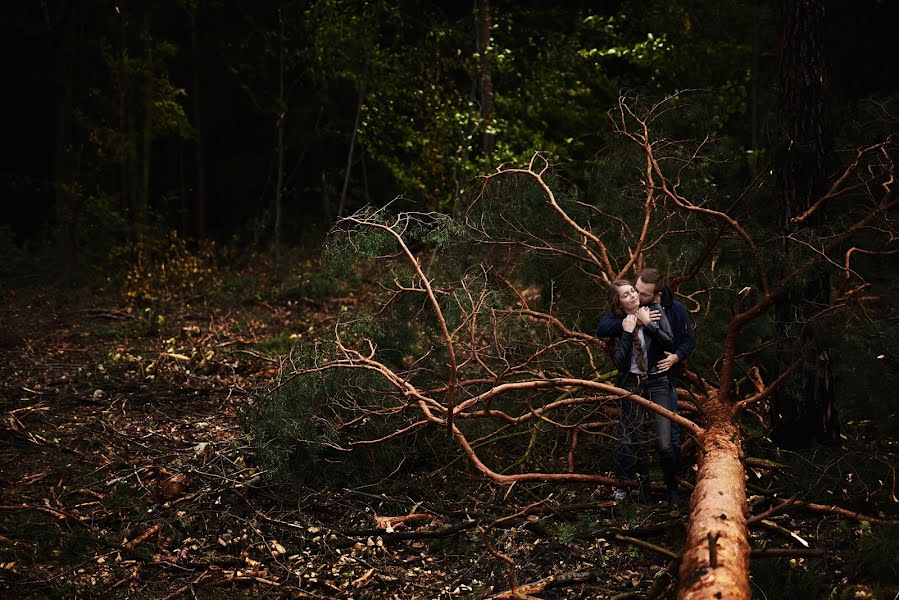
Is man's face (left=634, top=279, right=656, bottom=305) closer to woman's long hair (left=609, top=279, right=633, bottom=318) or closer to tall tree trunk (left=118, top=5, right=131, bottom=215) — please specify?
woman's long hair (left=609, top=279, right=633, bottom=318)

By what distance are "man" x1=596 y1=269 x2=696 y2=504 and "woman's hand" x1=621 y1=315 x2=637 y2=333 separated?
12 cm

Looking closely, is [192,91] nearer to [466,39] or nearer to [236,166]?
[236,166]

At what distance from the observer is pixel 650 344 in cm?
488

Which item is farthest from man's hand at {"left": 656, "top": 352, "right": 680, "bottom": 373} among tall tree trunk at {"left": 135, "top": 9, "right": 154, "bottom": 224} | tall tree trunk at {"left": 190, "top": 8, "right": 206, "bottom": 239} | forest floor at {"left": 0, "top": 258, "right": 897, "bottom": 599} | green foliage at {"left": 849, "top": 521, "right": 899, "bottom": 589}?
tall tree trunk at {"left": 190, "top": 8, "right": 206, "bottom": 239}

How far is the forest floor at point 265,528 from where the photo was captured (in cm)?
420

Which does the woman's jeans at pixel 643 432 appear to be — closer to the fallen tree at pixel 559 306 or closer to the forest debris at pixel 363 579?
the fallen tree at pixel 559 306

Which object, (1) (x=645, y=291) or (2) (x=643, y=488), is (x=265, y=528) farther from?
(1) (x=645, y=291)

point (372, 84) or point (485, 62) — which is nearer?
point (485, 62)

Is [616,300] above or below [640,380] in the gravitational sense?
above

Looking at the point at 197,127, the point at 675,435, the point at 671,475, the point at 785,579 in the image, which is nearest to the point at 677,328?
the point at 675,435

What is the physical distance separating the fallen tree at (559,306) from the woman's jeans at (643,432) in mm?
96

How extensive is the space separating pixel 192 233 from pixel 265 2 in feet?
15.9

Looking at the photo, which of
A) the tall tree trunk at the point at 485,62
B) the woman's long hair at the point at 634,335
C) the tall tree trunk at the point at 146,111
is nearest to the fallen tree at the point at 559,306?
the woman's long hair at the point at 634,335

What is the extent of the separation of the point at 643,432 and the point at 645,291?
0.84m
